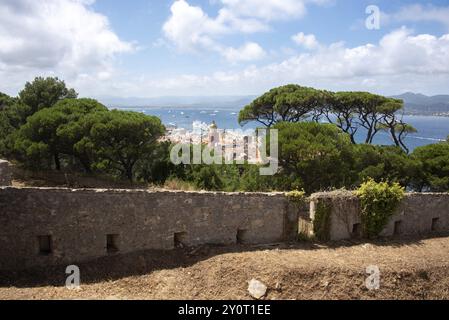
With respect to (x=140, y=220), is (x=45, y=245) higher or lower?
lower

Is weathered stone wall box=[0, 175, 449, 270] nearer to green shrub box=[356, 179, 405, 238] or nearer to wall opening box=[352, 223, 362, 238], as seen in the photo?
wall opening box=[352, 223, 362, 238]

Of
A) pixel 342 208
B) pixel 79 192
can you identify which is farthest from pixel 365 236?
pixel 79 192

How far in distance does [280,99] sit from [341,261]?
18.1 metres

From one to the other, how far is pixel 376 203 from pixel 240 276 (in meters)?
5.54

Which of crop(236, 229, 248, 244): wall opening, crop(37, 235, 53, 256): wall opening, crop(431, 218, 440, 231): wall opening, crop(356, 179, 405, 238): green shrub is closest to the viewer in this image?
crop(37, 235, 53, 256): wall opening

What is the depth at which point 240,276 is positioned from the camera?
9.38 meters

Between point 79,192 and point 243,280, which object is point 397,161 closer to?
point 243,280

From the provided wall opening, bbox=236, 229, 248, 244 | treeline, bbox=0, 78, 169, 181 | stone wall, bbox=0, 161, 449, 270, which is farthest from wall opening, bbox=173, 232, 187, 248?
treeline, bbox=0, 78, 169, 181

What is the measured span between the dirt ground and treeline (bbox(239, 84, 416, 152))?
17.5 meters

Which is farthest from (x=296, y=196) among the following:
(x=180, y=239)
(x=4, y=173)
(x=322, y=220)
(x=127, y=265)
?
(x=4, y=173)

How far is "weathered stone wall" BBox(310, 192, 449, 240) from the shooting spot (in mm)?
12062

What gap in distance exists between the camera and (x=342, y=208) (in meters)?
12.2

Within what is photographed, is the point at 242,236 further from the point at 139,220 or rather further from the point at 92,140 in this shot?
the point at 92,140
